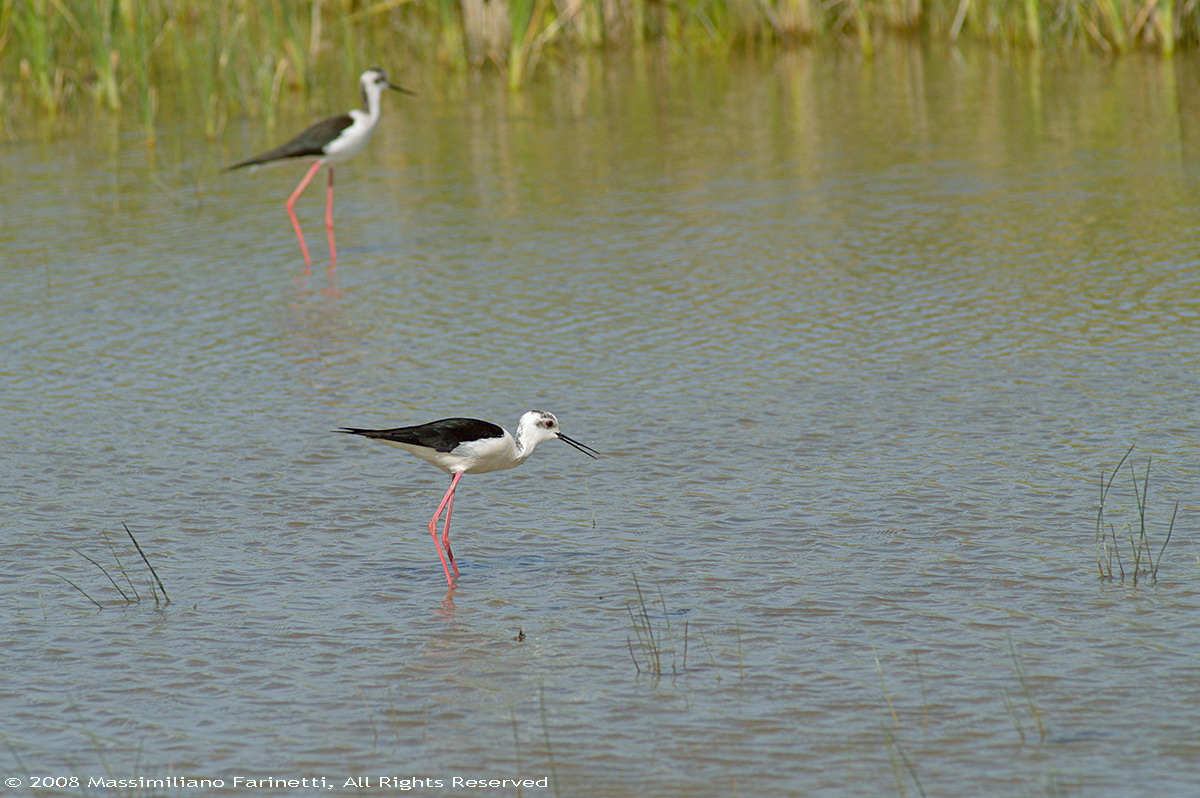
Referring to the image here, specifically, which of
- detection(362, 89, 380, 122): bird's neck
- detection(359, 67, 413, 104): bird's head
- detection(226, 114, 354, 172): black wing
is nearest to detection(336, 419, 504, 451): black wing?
detection(226, 114, 354, 172): black wing

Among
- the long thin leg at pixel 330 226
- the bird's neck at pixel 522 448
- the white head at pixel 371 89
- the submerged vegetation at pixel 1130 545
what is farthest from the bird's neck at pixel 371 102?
the submerged vegetation at pixel 1130 545

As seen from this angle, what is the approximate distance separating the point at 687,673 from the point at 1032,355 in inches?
140

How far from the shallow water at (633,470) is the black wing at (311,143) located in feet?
1.70

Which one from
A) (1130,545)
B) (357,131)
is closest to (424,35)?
(357,131)

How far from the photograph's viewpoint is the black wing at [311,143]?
36.6 ft

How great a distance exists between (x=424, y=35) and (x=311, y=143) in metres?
8.36

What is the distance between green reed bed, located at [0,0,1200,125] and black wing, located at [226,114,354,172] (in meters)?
2.45

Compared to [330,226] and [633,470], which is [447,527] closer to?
[633,470]

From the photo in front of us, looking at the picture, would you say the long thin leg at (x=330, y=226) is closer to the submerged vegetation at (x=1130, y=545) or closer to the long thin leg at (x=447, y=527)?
the long thin leg at (x=447, y=527)

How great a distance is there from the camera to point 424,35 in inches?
754

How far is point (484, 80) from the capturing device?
1677cm

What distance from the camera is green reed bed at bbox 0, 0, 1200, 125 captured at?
1455cm

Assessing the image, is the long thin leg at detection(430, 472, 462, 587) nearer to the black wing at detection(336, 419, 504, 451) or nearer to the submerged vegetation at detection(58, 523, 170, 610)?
the black wing at detection(336, 419, 504, 451)

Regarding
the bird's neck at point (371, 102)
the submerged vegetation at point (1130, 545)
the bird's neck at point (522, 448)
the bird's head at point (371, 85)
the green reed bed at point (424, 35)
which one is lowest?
the submerged vegetation at point (1130, 545)
